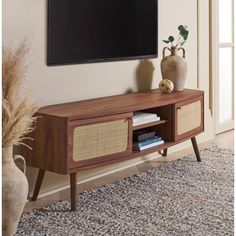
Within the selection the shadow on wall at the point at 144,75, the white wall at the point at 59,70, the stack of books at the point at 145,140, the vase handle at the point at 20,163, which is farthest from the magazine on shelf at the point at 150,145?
the vase handle at the point at 20,163

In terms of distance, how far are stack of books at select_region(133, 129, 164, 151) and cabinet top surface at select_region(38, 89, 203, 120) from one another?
0.78 feet

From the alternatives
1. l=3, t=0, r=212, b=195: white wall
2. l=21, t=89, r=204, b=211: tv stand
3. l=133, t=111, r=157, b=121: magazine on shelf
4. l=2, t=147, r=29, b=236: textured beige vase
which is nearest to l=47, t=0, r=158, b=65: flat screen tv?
l=3, t=0, r=212, b=195: white wall

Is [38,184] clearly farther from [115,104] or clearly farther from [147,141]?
[147,141]

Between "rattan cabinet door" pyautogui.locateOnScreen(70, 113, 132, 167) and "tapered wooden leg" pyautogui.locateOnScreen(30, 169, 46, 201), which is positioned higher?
"rattan cabinet door" pyautogui.locateOnScreen(70, 113, 132, 167)

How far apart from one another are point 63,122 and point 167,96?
1135mm

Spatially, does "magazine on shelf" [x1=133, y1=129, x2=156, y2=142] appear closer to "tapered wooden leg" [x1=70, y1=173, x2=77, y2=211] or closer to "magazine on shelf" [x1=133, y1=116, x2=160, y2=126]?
"magazine on shelf" [x1=133, y1=116, x2=160, y2=126]

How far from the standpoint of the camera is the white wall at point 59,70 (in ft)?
10.2

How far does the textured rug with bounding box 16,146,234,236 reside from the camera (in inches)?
109

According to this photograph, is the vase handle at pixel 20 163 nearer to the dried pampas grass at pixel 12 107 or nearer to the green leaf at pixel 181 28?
the dried pampas grass at pixel 12 107

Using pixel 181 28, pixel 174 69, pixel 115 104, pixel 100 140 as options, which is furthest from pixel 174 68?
pixel 100 140

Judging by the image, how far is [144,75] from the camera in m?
4.20

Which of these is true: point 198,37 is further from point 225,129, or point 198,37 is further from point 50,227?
point 50,227

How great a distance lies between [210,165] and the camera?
13.4 ft

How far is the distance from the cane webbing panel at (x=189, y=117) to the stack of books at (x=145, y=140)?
22 centimetres
